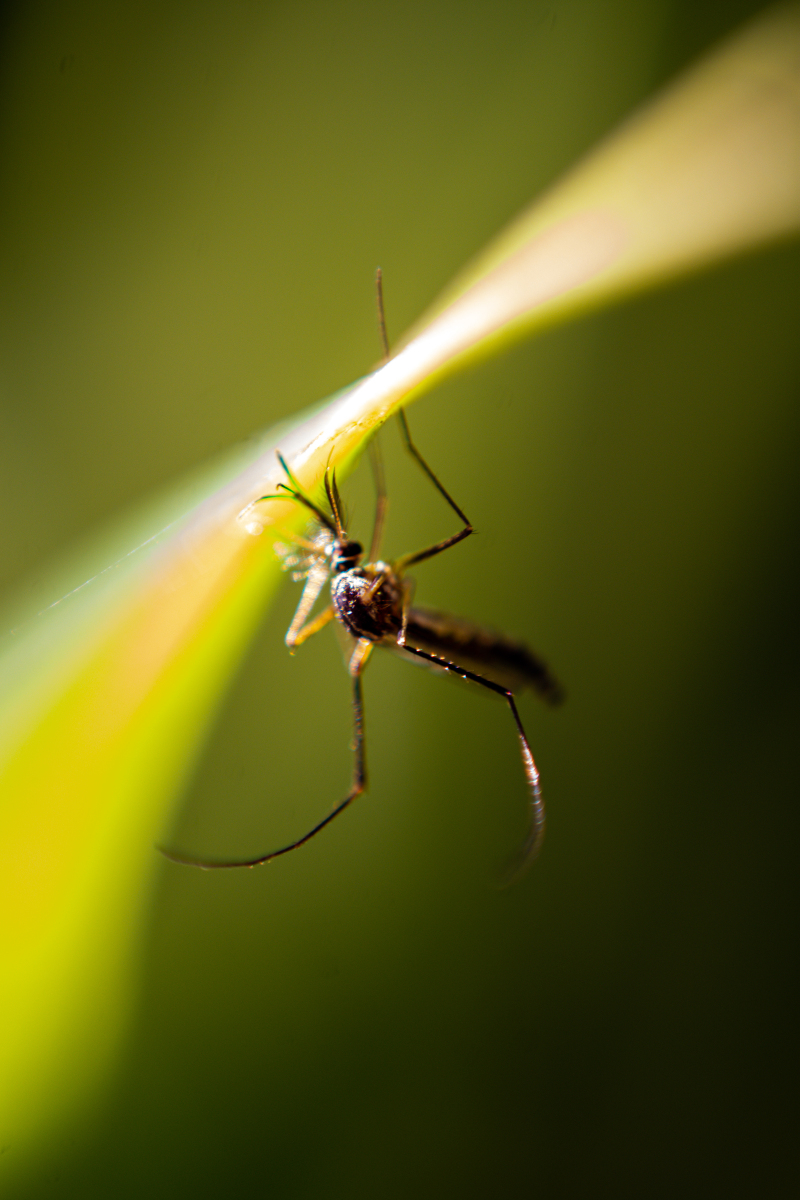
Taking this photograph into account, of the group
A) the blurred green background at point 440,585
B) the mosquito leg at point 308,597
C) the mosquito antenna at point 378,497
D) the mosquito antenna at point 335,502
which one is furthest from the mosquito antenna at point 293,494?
the blurred green background at point 440,585

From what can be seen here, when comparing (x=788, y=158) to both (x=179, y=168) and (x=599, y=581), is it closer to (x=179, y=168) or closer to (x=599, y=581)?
(x=599, y=581)

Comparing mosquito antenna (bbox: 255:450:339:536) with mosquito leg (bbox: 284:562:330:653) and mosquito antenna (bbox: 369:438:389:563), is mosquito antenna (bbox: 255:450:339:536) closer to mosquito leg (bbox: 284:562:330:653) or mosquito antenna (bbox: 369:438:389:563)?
mosquito leg (bbox: 284:562:330:653)

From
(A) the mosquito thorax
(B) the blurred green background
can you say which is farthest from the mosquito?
(B) the blurred green background

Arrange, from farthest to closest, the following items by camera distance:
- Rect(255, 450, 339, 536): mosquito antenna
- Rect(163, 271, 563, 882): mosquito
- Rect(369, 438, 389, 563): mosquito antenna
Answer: Rect(369, 438, 389, 563): mosquito antenna
Rect(163, 271, 563, 882): mosquito
Rect(255, 450, 339, 536): mosquito antenna

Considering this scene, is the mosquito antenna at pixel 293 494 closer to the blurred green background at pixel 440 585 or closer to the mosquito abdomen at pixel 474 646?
the mosquito abdomen at pixel 474 646

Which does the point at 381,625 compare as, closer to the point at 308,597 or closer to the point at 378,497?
the point at 308,597

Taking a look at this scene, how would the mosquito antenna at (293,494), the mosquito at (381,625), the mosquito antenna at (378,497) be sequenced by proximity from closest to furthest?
the mosquito antenna at (293,494) → the mosquito at (381,625) → the mosquito antenna at (378,497)

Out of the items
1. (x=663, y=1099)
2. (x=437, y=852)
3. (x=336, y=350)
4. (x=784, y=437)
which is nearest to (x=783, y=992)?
(x=663, y=1099)
